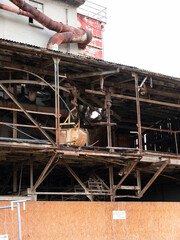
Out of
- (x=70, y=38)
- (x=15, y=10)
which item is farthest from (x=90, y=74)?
(x=70, y=38)

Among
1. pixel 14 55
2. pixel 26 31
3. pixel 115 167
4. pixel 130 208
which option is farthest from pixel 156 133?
pixel 14 55

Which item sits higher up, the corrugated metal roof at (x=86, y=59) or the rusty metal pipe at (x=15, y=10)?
the rusty metal pipe at (x=15, y=10)

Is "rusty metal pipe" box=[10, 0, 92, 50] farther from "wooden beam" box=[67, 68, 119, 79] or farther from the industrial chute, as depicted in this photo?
the industrial chute

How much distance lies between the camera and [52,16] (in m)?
23.2

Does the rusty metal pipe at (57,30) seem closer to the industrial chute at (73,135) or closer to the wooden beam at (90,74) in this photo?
the wooden beam at (90,74)

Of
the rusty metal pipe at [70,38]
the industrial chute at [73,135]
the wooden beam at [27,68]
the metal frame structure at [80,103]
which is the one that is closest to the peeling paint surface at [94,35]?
the rusty metal pipe at [70,38]

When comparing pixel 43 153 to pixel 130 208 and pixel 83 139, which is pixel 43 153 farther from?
pixel 130 208

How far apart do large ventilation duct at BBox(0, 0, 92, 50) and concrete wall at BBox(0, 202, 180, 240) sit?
975cm

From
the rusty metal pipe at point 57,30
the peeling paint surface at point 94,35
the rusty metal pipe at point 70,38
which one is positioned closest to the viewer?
the rusty metal pipe at point 57,30

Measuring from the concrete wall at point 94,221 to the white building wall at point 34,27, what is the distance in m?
10.3

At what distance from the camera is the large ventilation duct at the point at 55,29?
67.6 ft

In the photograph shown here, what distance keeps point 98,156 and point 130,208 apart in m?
2.81

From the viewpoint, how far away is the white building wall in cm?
2100

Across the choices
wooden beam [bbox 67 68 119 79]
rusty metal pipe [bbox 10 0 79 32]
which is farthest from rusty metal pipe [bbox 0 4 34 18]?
wooden beam [bbox 67 68 119 79]
